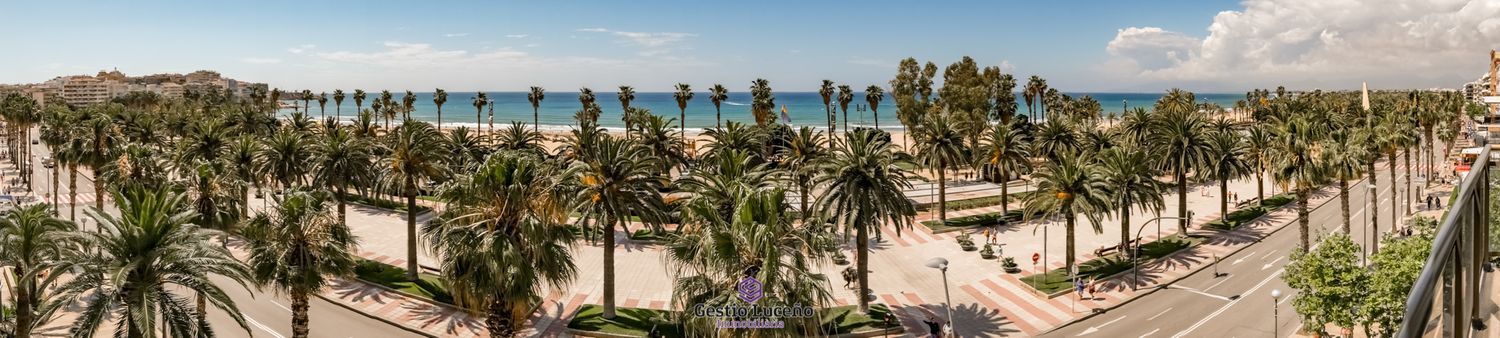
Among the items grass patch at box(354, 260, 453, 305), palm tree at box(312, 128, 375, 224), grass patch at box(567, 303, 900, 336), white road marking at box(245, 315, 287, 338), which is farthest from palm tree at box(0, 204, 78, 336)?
grass patch at box(567, 303, 900, 336)

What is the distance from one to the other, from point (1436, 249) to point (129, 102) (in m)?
217

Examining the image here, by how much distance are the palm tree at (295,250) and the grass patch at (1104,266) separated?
33.6 metres

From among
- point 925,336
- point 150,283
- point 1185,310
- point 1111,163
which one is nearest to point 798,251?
point 925,336

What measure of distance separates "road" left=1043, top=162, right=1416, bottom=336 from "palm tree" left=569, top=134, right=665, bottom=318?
19.6 metres

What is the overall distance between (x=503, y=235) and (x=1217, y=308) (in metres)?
33.9

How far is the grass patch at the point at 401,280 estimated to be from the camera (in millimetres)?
40812

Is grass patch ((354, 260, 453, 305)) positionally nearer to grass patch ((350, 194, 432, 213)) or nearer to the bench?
grass patch ((350, 194, 432, 213))

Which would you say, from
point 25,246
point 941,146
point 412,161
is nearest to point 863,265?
point 941,146

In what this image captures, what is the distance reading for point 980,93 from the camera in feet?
303

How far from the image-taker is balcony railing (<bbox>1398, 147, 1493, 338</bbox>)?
2.34 metres

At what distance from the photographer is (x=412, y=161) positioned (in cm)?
4228

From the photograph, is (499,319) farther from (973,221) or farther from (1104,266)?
(973,221)

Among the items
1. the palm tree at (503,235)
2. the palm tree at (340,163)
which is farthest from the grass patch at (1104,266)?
the palm tree at (340,163)

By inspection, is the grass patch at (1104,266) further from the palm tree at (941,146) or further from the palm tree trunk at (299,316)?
the palm tree trunk at (299,316)
